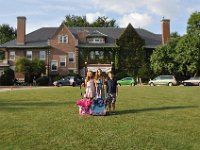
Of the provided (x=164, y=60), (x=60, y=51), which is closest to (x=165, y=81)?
(x=164, y=60)

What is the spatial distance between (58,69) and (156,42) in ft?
57.2

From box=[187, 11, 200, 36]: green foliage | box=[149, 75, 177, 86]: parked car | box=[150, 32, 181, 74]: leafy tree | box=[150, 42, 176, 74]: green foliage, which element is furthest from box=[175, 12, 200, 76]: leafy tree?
box=[149, 75, 177, 86]: parked car

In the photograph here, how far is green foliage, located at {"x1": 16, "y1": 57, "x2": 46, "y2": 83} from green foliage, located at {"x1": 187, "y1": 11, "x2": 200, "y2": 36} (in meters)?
23.4

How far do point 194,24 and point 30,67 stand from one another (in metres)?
26.0

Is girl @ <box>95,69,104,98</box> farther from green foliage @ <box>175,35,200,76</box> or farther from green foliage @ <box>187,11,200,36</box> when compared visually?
green foliage @ <box>187,11,200,36</box>

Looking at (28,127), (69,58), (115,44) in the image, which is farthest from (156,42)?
(28,127)

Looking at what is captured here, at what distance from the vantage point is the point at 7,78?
58.5m

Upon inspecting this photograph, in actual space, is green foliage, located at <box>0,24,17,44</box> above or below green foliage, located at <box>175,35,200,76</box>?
above

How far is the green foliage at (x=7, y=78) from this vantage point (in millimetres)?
58156

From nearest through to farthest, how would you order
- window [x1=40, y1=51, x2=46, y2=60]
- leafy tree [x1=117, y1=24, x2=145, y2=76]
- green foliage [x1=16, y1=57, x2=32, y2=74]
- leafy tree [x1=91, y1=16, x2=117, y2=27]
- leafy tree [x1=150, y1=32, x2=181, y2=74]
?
leafy tree [x1=150, y1=32, x2=181, y2=74] < green foliage [x1=16, y1=57, x2=32, y2=74] < leafy tree [x1=117, y1=24, x2=145, y2=76] < window [x1=40, y1=51, x2=46, y2=60] < leafy tree [x1=91, y1=16, x2=117, y2=27]

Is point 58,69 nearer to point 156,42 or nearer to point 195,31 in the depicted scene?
point 156,42

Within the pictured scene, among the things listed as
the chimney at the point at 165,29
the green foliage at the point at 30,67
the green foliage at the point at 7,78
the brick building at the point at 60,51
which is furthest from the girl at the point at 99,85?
the chimney at the point at 165,29

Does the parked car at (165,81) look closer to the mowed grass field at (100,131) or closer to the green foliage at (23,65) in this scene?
the green foliage at (23,65)

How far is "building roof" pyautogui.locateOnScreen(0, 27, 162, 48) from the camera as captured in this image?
65188mm
